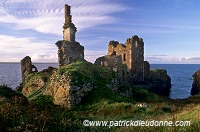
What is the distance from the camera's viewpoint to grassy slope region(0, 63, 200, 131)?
8.66m

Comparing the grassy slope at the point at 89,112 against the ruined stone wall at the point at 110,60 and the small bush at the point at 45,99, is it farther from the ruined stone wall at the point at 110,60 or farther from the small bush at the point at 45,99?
the ruined stone wall at the point at 110,60

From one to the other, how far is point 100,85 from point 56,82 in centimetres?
553

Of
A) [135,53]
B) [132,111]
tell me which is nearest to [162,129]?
[132,111]

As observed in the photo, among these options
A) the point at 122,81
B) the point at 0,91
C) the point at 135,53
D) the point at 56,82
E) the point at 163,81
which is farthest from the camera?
the point at 163,81

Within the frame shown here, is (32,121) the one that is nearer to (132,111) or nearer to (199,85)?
(132,111)

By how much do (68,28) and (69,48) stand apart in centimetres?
481

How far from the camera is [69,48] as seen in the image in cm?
4450

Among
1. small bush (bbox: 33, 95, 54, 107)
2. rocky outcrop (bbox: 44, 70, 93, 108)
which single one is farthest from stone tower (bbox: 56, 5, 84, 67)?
rocky outcrop (bbox: 44, 70, 93, 108)

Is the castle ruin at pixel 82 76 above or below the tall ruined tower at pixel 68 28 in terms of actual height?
below

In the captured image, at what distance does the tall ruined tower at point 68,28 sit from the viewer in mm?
46719

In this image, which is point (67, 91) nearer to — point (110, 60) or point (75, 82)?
point (75, 82)

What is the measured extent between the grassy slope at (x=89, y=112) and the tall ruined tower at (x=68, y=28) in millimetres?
15390

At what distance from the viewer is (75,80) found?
91.5 feet

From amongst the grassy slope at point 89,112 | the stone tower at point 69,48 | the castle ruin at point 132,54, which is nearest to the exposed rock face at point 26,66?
the stone tower at point 69,48
